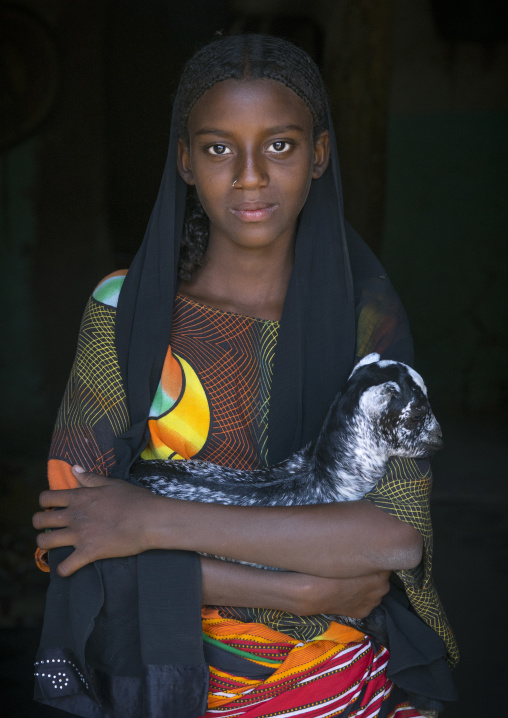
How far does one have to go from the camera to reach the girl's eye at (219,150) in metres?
1.81

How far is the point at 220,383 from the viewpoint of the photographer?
185 cm

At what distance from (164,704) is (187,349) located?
777 millimetres

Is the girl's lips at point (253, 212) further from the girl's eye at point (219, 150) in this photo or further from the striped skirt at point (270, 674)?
the striped skirt at point (270, 674)

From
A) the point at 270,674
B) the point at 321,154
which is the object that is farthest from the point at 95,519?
the point at 321,154

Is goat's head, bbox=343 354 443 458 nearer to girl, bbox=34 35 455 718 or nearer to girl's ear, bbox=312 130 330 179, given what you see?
girl, bbox=34 35 455 718

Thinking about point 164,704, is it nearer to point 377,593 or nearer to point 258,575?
point 258,575

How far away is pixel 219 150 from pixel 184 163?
7.7 inches

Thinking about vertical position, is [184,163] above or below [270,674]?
above

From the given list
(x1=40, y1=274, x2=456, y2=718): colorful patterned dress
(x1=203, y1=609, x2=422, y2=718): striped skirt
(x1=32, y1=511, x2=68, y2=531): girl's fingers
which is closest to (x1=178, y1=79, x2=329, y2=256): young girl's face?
(x1=40, y1=274, x2=456, y2=718): colorful patterned dress

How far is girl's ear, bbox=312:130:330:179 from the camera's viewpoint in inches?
78.2

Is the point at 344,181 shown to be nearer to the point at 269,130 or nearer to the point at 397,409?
the point at 269,130

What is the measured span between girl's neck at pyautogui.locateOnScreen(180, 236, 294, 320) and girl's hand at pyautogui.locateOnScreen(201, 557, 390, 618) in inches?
26.2

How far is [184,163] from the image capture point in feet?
6.52

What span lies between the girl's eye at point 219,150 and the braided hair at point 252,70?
0.14 m
